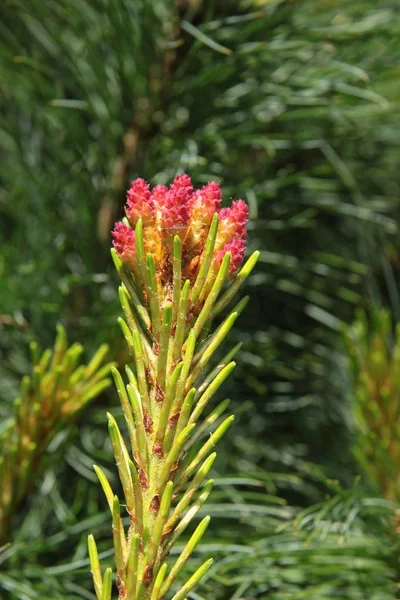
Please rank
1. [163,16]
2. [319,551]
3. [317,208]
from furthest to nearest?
[317,208], [163,16], [319,551]

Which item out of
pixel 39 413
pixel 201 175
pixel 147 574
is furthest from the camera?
pixel 201 175

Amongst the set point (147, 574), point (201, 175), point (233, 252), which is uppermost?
point (201, 175)

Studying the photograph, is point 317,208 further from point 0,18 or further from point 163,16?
point 0,18

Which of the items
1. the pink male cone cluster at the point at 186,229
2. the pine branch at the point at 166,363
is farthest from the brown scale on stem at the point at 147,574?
the pink male cone cluster at the point at 186,229

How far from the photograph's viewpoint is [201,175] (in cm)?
62

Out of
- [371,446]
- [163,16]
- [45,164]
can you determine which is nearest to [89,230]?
[45,164]

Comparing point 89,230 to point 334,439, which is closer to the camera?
point 89,230

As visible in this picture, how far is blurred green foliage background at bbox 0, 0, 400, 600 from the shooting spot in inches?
21.5

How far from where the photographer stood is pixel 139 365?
0.33m

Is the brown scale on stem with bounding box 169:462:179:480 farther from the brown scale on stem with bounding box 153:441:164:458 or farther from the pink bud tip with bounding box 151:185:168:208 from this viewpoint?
the pink bud tip with bounding box 151:185:168:208

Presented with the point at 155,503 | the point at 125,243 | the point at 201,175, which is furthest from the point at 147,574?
the point at 201,175

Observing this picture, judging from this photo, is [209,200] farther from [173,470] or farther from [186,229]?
[173,470]

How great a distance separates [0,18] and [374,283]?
458 millimetres

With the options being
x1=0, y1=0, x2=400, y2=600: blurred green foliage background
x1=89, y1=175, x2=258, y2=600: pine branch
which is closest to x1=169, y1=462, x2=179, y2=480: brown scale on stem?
x1=89, y1=175, x2=258, y2=600: pine branch
